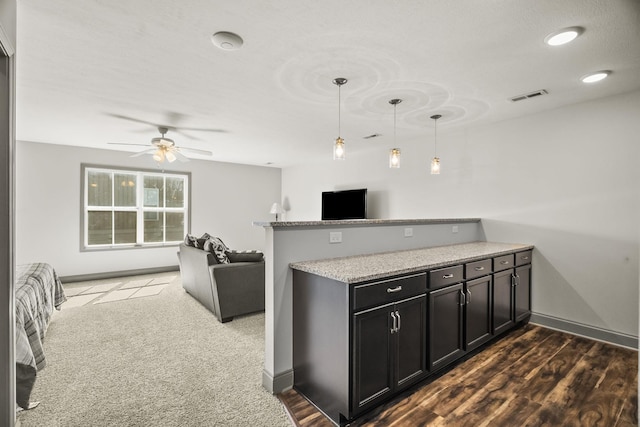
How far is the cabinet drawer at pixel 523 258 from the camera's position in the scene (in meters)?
3.33

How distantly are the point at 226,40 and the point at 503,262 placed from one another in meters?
3.16

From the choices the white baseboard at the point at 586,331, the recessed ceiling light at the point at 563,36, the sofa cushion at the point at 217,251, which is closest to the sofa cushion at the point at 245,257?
the sofa cushion at the point at 217,251

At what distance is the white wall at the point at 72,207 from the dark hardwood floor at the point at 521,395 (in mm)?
5331

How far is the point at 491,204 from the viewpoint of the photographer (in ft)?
13.3

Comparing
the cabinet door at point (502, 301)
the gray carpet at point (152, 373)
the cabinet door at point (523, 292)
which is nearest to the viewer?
the gray carpet at point (152, 373)

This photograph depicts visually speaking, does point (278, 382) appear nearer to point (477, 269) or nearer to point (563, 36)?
point (477, 269)

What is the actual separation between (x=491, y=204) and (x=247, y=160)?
509cm

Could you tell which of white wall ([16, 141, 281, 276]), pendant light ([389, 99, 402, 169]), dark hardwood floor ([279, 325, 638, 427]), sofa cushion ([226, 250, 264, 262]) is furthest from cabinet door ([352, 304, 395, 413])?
white wall ([16, 141, 281, 276])

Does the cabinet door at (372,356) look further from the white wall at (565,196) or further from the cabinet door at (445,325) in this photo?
the white wall at (565,196)

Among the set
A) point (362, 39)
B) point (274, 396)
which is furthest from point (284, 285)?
point (362, 39)

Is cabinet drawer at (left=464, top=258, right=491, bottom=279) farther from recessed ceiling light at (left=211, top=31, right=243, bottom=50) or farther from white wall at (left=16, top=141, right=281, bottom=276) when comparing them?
white wall at (left=16, top=141, right=281, bottom=276)

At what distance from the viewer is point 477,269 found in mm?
2705

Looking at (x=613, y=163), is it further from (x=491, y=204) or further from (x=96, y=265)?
(x=96, y=265)

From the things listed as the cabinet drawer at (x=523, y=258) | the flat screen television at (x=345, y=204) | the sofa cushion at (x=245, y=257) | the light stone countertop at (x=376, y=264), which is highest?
the flat screen television at (x=345, y=204)
